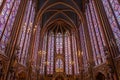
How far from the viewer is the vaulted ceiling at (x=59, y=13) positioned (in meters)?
22.7

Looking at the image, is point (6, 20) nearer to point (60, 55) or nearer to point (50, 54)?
point (50, 54)

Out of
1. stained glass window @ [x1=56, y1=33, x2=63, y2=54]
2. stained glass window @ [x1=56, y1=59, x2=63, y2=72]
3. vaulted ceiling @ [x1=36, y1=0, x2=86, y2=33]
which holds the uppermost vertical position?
vaulted ceiling @ [x1=36, y1=0, x2=86, y2=33]

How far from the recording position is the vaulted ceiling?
22.7 m

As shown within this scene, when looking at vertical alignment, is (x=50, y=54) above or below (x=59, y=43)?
below

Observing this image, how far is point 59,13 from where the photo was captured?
2655 centimetres

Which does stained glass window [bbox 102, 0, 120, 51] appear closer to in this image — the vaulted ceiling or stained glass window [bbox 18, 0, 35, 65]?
the vaulted ceiling

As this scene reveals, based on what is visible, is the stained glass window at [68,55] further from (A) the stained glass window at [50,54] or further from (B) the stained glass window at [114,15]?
(B) the stained glass window at [114,15]

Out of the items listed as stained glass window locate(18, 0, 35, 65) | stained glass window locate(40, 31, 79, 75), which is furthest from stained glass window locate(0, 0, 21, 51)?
stained glass window locate(40, 31, 79, 75)

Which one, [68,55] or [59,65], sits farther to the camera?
[68,55]

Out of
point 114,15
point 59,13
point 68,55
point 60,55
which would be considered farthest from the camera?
point 68,55

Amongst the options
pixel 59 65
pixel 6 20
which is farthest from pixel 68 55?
pixel 6 20

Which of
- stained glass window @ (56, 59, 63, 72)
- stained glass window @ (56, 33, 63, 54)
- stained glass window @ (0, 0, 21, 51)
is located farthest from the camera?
stained glass window @ (56, 33, 63, 54)

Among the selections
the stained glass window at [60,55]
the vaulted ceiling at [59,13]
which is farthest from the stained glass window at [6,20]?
the stained glass window at [60,55]

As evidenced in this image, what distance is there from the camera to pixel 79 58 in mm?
23094
